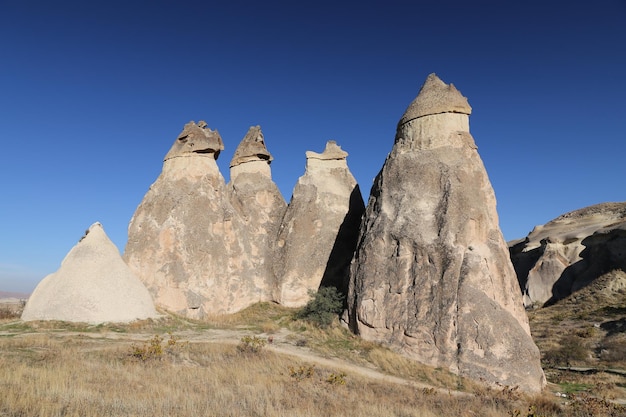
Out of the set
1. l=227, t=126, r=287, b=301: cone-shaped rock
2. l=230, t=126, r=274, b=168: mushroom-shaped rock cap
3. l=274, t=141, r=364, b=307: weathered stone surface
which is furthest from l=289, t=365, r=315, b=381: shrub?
l=230, t=126, r=274, b=168: mushroom-shaped rock cap

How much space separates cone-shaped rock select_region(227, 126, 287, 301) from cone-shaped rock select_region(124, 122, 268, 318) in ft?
1.14

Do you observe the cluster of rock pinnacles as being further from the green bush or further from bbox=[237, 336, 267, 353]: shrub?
bbox=[237, 336, 267, 353]: shrub

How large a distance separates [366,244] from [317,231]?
206 inches

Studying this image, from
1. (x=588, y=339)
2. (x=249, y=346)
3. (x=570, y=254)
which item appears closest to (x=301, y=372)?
(x=249, y=346)

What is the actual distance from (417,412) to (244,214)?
1244 centimetres

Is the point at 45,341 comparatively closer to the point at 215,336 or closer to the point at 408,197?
the point at 215,336

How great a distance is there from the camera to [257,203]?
18.2m

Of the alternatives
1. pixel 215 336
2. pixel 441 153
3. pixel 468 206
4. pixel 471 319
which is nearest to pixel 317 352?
pixel 215 336

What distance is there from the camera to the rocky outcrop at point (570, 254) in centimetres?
2169

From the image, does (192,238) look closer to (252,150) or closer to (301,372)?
(252,150)

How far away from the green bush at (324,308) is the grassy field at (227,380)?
79 cm

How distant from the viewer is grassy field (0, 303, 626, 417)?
17.2 ft

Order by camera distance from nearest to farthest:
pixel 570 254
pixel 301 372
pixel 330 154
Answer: pixel 301 372 → pixel 330 154 → pixel 570 254

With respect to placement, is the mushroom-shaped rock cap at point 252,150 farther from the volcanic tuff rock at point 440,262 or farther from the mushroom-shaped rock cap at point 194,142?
the volcanic tuff rock at point 440,262
